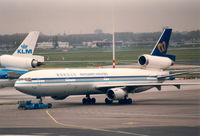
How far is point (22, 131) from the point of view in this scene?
27.4 meters

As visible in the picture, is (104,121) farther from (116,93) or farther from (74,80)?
(74,80)

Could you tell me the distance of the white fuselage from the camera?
43344 mm

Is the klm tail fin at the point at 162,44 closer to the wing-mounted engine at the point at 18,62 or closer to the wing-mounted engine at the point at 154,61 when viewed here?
the wing-mounted engine at the point at 154,61

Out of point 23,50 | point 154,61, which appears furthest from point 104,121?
point 23,50

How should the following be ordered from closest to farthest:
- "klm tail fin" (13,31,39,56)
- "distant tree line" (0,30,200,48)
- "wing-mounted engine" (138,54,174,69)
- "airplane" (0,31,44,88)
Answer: "distant tree line" (0,30,200,48) → "wing-mounted engine" (138,54,174,69) → "airplane" (0,31,44,88) → "klm tail fin" (13,31,39,56)

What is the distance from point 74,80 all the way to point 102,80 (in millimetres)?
3655

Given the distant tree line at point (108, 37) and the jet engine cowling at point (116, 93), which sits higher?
the distant tree line at point (108, 37)

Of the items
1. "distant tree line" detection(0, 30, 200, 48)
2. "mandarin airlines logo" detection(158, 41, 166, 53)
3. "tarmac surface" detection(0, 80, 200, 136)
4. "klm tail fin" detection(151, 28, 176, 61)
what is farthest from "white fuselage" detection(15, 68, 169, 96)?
"distant tree line" detection(0, 30, 200, 48)

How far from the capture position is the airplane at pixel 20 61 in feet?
171

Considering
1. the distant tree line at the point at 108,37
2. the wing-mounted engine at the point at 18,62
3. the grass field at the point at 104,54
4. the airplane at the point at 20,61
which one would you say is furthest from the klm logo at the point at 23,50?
the grass field at the point at 104,54

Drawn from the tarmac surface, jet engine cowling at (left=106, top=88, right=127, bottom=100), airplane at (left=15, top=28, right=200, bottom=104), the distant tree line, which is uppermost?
the distant tree line

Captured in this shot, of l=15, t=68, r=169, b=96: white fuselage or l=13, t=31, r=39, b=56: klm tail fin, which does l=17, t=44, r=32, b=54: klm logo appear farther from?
l=15, t=68, r=169, b=96: white fuselage

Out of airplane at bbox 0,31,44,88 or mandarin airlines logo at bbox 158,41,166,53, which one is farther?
mandarin airlines logo at bbox 158,41,166,53

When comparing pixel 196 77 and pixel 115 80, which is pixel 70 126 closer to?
pixel 115 80
